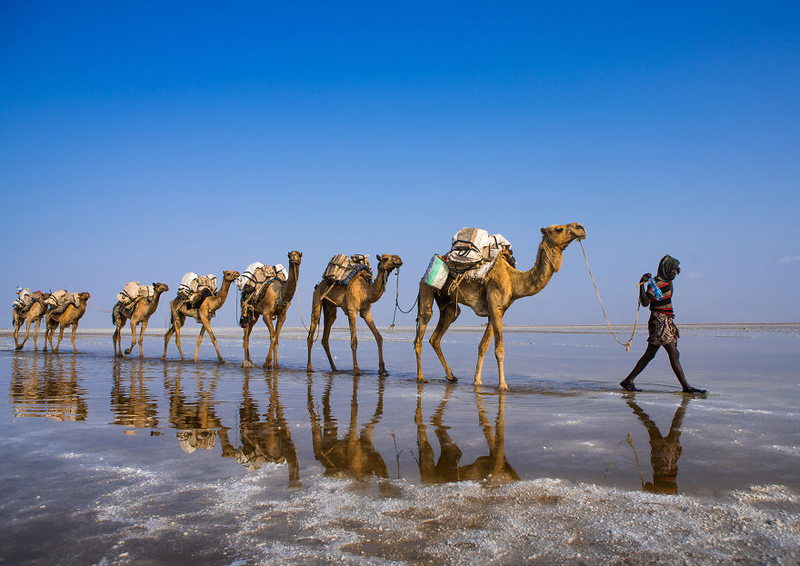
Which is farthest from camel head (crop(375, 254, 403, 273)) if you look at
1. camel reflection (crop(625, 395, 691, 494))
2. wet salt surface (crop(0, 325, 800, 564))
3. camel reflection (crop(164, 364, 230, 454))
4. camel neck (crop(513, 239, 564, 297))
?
camel reflection (crop(625, 395, 691, 494))

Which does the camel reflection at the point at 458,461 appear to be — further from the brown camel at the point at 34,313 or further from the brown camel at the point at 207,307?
the brown camel at the point at 34,313

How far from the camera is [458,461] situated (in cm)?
479

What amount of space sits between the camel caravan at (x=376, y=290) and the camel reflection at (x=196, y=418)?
4520 millimetres

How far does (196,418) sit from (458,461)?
13.3ft

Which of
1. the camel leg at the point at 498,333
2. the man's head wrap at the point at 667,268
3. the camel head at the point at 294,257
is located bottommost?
the camel leg at the point at 498,333

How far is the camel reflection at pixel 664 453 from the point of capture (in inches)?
160

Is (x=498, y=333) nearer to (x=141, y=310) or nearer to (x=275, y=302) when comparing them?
(x=275, y=302)

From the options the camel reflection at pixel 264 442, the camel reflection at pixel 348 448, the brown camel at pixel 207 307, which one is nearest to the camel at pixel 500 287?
the camel reflection at pixel 348 448

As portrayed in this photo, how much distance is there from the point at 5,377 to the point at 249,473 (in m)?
11.9

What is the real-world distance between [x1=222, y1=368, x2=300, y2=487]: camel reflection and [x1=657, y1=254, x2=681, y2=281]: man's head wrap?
7.43 metres

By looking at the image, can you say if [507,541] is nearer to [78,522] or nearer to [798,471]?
[78,522]

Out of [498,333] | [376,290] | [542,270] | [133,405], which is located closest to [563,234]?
[542,270]

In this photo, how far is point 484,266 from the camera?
11406 mm

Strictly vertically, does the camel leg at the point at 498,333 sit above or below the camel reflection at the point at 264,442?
above
